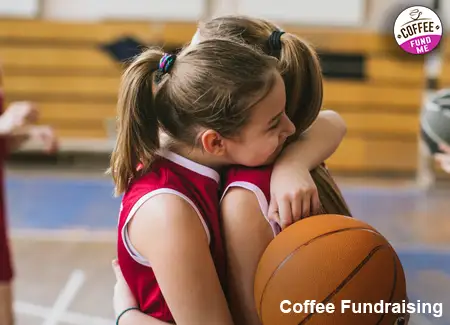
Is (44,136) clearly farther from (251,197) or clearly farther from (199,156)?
(251,197)

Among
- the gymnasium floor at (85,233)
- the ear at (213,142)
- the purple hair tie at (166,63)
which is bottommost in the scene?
the gymnasium floor at (85,233)

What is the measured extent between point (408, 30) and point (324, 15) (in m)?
4.64

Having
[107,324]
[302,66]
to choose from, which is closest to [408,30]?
[302,66]

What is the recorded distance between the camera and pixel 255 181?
100 centimetres

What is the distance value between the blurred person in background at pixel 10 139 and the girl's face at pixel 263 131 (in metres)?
1.04

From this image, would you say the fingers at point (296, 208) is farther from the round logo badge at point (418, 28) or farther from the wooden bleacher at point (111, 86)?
the wooden bleacher at point (111, 86)

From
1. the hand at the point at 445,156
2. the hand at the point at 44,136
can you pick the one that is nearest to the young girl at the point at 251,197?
the hand at the point at 445,156

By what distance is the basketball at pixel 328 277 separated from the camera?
0.88 m

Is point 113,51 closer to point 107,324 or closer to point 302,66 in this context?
point 107,324

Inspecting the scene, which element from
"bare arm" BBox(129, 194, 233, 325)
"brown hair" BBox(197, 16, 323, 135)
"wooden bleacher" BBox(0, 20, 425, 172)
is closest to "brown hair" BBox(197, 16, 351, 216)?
"brown hair" BBox(197, 16, 323, 135)

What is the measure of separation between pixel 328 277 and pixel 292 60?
0.38 metres

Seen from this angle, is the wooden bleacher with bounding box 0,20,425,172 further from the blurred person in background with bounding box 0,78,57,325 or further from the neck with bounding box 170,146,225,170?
the neck with bounding box 170,146,225,170

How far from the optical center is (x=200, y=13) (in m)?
5.58

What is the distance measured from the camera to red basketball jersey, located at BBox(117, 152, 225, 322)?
968mm
